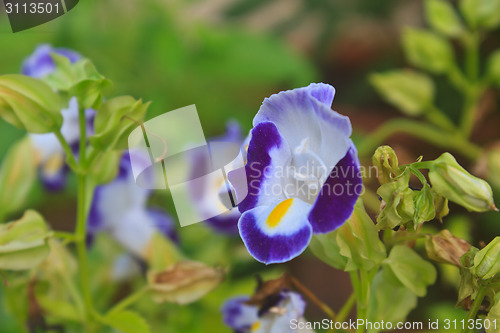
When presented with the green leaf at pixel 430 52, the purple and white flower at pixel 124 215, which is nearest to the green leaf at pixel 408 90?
the green leaf at pixel 430 52

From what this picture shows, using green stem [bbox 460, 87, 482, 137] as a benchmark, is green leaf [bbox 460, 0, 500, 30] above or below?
above

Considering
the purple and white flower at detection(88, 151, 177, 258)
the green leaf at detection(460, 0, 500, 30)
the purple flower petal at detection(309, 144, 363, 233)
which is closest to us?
the purple flower petal at detection(309, 144, 363, 233)

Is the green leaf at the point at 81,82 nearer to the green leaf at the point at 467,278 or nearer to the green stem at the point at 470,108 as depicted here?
the green leaf at the point at 467,278

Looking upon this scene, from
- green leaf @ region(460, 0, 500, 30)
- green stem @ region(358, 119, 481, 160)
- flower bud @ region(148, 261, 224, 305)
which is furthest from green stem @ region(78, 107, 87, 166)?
green leaf @ region(460, 0, 500, 30)

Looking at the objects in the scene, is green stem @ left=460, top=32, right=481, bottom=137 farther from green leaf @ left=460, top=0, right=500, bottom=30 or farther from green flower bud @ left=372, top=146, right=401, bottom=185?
green flower bud @ left=372, top=146, right=401, bottom=185

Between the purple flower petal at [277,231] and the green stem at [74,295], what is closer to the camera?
the purple flower petal at [277,231]

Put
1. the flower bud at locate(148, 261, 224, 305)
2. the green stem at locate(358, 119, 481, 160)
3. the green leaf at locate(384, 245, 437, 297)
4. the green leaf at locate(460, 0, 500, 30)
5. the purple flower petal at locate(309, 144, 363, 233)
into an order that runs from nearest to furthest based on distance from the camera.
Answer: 1. the purple flower petal at locate(309, 144, 363, 233)
2. the green leaf at locate(384, 245, 437, 297)
3. the flower bud at locate(148, 261, 224, 305)
4. the green leaf at locate(460, 0, 500, 30)
5. the green stem at locate(358, 119, 481, 160)
